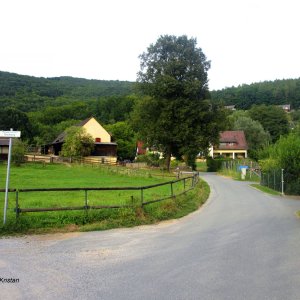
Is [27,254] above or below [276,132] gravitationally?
below

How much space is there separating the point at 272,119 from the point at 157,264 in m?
117

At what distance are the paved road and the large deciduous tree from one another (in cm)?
3672

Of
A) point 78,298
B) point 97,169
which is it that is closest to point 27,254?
point 78,298

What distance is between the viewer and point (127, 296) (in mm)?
6012

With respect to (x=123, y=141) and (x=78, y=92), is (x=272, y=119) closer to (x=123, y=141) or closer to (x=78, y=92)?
(x=123, y=141)

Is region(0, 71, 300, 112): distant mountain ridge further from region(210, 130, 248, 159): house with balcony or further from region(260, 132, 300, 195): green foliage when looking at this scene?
region(260, 132, 300, 195): green foliage

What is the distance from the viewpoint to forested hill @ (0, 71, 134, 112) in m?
132

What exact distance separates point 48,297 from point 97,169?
4107 cm

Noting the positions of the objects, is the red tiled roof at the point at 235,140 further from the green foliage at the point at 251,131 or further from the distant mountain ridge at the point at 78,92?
the distant mountain ridge at the point at 78,92

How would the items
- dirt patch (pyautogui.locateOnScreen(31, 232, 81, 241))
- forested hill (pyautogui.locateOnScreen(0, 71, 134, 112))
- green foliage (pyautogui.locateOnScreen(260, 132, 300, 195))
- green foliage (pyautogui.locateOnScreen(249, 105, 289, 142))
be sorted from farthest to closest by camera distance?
forested hill (pyautogui.locateOnScreen(0, 71, 134, 112))
green foliage (pyautogui.locateOnScreen(249, 105, 289, 142))
green foliage (pyautogui.locateOnScreen(260, 132, 300, 195))
dirt patch (pyautogui.locateOnScreen(31, 232, 81, 241))

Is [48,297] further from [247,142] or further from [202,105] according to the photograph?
[247,142]

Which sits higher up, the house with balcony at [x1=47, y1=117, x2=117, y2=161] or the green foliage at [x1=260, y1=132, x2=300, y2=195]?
the house with balcony at [x1=47, y1=117, x2=117, y2=161]

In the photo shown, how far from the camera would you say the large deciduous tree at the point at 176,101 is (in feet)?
161

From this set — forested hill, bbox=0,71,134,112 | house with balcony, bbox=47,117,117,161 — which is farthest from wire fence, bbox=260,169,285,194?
forested hill, bbox=0,71,134,112
